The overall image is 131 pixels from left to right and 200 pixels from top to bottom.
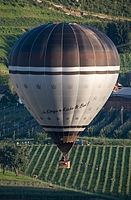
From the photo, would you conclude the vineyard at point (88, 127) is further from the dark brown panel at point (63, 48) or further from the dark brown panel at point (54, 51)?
the dark brown panel at point (54, 51)

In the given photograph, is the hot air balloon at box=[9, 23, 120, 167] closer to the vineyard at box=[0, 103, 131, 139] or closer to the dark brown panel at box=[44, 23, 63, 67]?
the dark brown panel at box=[44, 23, 63, 67]

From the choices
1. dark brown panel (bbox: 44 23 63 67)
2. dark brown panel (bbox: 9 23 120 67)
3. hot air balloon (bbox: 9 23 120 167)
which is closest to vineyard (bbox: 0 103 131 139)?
hot air balloon (bbox: 9 23 120 167)

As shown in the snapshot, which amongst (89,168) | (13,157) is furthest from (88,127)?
(13,157)

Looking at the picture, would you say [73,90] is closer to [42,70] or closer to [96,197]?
[42,70]

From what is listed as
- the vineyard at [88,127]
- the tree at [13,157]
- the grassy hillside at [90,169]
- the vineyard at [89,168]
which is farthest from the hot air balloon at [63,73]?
the vineyard at [88,127]

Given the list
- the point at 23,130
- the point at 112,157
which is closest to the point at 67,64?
the point at 112,157

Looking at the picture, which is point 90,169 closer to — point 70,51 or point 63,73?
point 63,73
